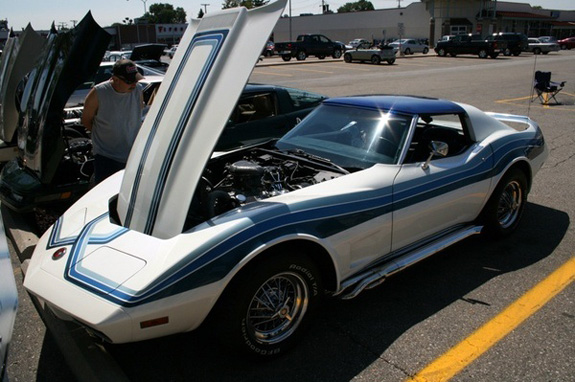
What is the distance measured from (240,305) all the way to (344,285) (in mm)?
813

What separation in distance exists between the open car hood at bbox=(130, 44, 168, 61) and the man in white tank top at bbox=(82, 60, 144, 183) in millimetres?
11265

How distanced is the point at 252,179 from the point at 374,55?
29.7 m

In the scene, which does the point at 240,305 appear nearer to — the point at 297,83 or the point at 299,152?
the point at 299,152

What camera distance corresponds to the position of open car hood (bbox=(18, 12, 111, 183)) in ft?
14.3

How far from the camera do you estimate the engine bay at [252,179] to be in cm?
323

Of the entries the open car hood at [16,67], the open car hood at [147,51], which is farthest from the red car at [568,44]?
the open car hood at [16,67]

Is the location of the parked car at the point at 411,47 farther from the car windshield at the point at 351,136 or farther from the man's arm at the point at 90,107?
the man's arm at the point at 90,107

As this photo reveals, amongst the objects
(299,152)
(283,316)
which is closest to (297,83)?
(299,152)

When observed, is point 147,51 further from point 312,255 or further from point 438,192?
point 312,255

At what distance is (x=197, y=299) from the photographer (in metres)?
2.50

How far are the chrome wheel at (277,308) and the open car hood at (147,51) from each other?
44.8 feet

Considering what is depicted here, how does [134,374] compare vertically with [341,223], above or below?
below

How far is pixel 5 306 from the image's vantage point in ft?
6.72

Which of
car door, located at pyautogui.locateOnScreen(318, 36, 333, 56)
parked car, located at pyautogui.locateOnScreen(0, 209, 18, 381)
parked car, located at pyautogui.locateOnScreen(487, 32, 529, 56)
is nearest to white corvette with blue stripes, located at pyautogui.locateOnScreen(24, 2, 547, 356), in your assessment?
parked car, located at pyautogui.locateOnScreen(0, 209, 18, 381)
